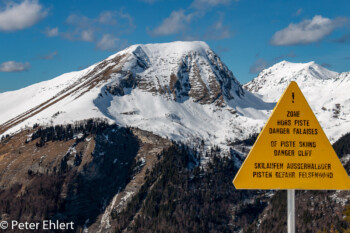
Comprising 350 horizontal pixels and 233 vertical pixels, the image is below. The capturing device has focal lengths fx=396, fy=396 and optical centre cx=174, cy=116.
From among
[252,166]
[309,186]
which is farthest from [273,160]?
[309,186]

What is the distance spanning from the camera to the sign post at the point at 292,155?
15500mm

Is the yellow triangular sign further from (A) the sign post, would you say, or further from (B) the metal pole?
(B) the metal pole

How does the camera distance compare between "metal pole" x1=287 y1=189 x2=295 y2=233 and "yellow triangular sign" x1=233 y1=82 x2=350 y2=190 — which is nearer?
"metal pole" x1=287 y1=189 x2=295 y2=233

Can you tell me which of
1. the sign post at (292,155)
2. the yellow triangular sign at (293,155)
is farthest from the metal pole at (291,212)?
the yellow triangular sign at (293,155)

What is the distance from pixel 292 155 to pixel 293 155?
0.14 ft

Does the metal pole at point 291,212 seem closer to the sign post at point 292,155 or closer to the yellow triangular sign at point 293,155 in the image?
the sign post at point 292,155

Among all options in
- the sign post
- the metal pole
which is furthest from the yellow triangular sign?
the metal pole

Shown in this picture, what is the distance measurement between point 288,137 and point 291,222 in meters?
3.26

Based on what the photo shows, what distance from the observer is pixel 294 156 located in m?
15.7

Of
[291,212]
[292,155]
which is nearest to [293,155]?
[292,155]

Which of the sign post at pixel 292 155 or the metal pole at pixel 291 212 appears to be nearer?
the metal pole at pixel 291 212

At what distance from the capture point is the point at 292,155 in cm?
1571

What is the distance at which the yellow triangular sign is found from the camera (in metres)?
15.5

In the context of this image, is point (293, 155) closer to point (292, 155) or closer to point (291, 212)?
point (292, 155)
